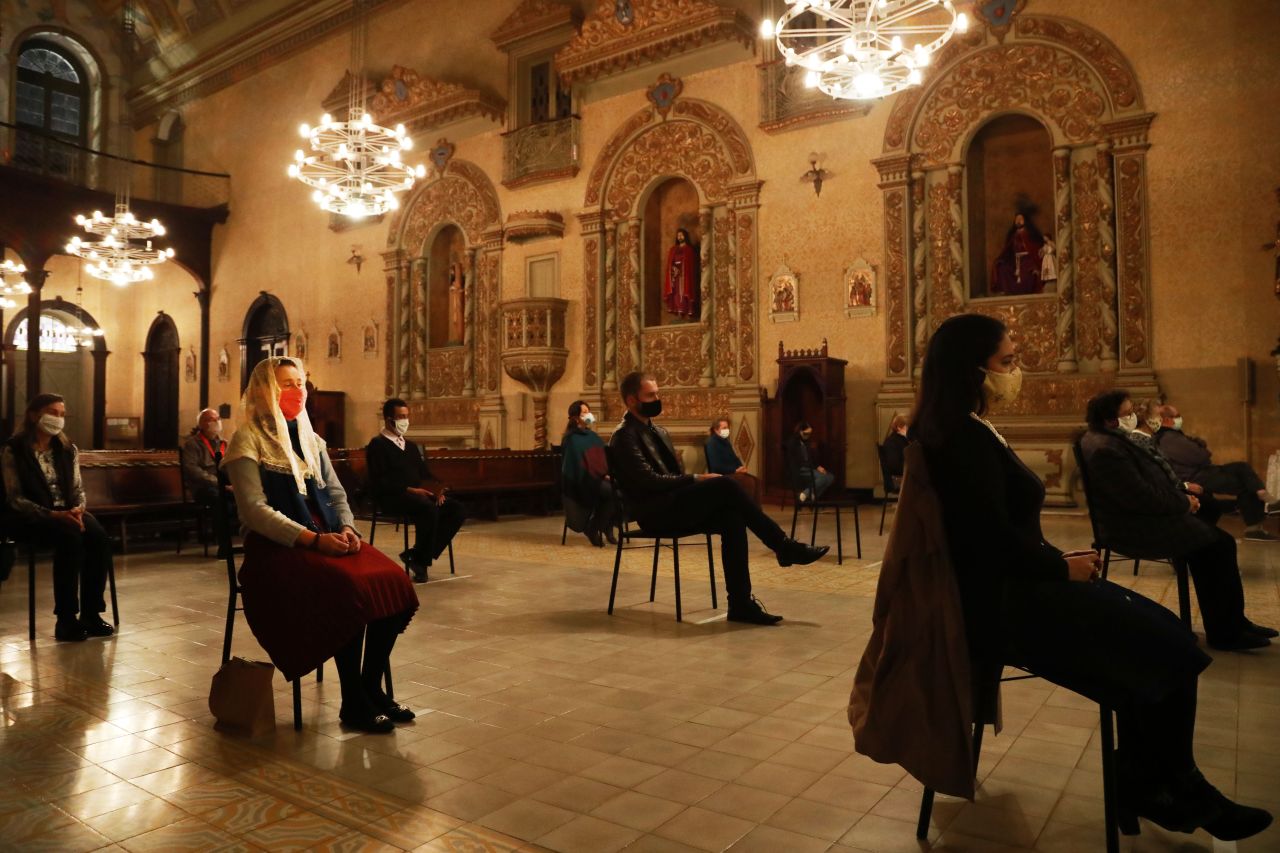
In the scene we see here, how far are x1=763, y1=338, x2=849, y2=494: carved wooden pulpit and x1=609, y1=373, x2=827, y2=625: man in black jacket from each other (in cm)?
677

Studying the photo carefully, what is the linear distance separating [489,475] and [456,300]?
19.6ft

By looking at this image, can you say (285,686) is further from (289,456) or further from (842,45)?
(842,45)

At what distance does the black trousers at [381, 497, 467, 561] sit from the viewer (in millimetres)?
6359

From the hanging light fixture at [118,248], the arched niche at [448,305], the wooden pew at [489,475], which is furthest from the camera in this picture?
the arched niche at [448,305]

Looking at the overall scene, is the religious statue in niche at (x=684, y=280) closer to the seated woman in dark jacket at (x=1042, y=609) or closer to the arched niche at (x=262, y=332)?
the arched niche at (x=262, y=332)

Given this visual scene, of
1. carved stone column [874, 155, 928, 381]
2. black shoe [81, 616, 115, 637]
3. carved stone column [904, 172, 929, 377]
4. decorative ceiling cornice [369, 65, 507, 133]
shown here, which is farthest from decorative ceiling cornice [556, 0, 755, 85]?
black shoe [81, 616, 115, 637]

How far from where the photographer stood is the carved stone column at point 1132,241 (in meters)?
9.89

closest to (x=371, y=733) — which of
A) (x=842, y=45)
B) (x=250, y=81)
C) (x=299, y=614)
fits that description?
(x=299, y=614)

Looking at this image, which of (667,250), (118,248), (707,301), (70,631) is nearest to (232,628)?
(70,631)

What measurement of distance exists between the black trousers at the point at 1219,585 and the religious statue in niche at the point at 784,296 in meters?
8.34

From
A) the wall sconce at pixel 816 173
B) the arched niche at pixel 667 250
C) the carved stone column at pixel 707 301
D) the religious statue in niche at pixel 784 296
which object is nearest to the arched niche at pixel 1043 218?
the wall sconce at pixel 816 173

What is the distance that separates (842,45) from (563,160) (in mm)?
7258

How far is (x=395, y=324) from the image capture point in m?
16.9

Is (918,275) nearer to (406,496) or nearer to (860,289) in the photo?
(860,289)
